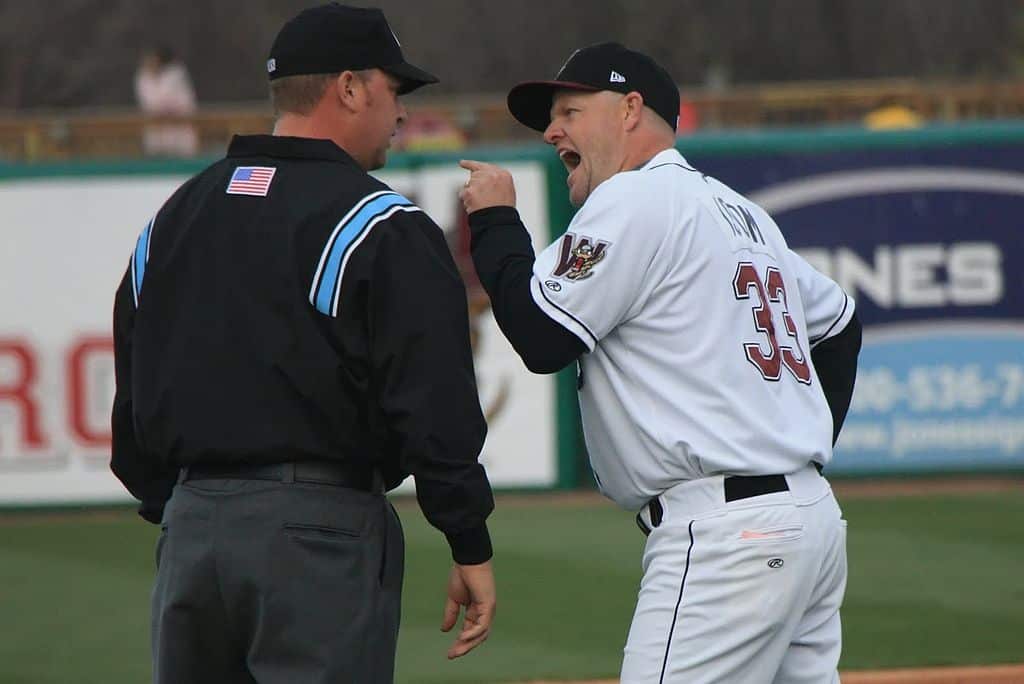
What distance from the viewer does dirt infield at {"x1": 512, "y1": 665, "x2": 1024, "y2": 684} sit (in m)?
5.56

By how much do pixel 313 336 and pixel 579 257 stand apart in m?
0.63

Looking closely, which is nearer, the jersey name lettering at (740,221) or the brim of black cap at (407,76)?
the brim of black cap at (407,76)

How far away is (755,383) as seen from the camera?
3.62m

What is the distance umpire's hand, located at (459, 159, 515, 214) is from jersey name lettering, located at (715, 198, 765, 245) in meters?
0.47

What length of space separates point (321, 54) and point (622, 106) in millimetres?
746

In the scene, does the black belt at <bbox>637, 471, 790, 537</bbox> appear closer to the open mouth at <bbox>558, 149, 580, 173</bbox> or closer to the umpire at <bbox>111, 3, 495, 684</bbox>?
the umpire at <bbox>111, 3, 495, 684</bbox>

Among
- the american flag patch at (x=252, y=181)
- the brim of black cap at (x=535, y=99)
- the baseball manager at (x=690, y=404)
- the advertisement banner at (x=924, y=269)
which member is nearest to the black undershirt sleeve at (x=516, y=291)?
the baseball manager at (x=690, y=404)

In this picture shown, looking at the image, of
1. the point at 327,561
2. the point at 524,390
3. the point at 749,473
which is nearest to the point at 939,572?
the point at 524,390

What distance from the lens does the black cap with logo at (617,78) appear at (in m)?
3.82

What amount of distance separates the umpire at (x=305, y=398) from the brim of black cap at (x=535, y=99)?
52cm

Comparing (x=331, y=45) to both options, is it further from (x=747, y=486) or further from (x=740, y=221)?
(x=747, y=486)

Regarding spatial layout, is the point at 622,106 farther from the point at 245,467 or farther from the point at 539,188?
the point at 539,188

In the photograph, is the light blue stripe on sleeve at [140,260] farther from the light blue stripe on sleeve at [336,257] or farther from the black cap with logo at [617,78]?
the black cap with logo at [617,78]

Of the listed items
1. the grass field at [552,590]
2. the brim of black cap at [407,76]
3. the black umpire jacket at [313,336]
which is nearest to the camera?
the black umpire jacket at [313,336]
